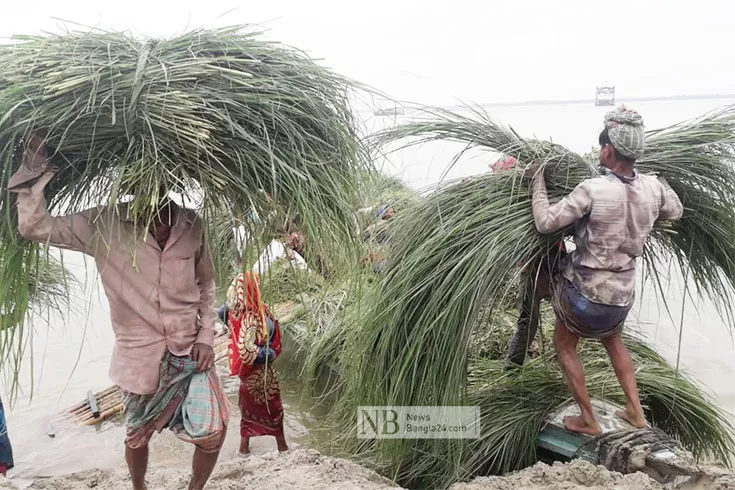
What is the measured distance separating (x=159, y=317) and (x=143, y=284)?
0.37 feet

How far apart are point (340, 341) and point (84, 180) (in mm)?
2399

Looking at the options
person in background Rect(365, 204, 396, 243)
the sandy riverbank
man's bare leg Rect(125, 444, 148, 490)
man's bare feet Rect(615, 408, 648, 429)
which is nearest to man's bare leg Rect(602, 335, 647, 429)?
man's bare feet Rect(615, 408, 648, 429)

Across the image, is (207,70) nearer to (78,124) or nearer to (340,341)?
(78,124)

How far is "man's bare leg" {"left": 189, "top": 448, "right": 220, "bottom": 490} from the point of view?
189 centimetres

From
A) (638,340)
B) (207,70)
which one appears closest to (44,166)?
(207,70)

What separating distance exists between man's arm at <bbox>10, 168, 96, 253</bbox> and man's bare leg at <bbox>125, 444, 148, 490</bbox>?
697 mm

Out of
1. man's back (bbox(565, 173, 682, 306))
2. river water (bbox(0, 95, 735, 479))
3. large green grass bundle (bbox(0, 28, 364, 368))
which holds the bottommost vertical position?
river water (bbox(0, 95, 735, 479))

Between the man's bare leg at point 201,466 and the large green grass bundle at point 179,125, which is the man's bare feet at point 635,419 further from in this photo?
the man's bare leg at point 201,466

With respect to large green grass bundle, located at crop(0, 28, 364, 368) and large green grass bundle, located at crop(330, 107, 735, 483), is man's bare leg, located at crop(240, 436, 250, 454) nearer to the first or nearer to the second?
large green grass bundle, located at crop(330, 107, 735, 483)

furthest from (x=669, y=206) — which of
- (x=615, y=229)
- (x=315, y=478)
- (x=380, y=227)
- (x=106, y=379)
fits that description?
(x=106, y=379)

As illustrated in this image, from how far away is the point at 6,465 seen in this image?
2.56 meters

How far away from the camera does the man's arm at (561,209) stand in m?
2.12

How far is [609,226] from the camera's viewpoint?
7.00ft

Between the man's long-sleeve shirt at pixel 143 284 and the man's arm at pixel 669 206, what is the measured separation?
1686 millimetres
